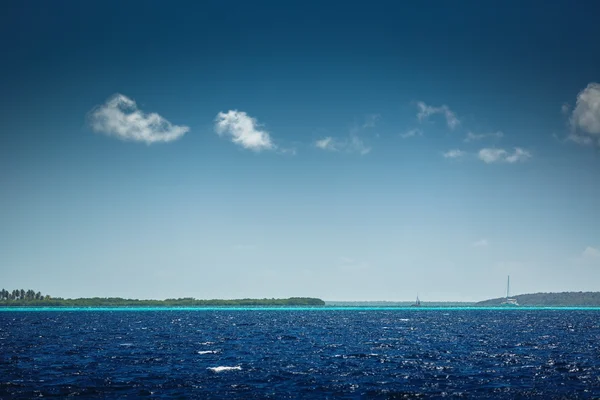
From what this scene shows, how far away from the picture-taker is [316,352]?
2712 inches

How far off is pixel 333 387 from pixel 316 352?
84.2 ft

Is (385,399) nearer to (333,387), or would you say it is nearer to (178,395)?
(333,387)

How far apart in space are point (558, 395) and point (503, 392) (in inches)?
155

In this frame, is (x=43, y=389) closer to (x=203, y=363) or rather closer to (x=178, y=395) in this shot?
(x=178, y=395)

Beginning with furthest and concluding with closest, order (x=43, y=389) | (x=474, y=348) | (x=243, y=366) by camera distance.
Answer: (x=474, y=348), (x=243, y=366), (x=43, y=389)

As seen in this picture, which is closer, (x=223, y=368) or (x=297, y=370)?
(x=297, y=370)

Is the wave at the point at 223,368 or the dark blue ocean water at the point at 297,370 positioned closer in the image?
the dark blue ocean water at the point at 297,370

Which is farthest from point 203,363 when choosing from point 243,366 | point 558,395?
point 558,395

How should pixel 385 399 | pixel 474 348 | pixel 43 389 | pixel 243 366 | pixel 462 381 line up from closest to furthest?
pixel 385 399, pixel 43 389, pixel 462 381, pixel 243 366, pixel 474 348

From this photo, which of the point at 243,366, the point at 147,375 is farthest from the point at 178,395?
the point at 243,366

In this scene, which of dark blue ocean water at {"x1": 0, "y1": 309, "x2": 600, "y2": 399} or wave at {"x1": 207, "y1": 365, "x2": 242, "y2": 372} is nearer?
dark blue ocean water at {"x1": 0, "y1": 309, "x2": 600, "y2": 399}

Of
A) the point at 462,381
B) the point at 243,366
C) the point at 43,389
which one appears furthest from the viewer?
the point at 243,366

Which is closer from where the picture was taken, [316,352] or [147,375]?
[147,375]

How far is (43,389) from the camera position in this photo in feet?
138
